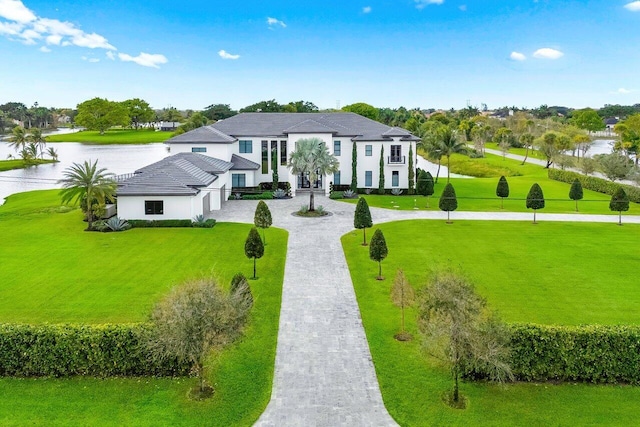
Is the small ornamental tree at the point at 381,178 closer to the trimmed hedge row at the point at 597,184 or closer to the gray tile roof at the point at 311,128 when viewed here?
the gray tile roof at the point at 311,128

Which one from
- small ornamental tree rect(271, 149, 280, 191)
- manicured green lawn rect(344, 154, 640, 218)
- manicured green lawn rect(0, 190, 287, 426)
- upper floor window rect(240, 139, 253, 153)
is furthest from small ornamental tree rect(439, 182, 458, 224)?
upper floor window rect(240, 139, 253, 153)

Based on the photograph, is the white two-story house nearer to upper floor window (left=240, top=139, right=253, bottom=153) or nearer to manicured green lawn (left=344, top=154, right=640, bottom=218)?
upper floor window (left=240, top=139, right=253, bottom=153)

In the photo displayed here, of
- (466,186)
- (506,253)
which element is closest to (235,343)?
(506,253)

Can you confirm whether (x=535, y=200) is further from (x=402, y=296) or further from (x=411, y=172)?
Answer: (x=402, y=296)

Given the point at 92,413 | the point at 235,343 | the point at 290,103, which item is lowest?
the point at 92,413

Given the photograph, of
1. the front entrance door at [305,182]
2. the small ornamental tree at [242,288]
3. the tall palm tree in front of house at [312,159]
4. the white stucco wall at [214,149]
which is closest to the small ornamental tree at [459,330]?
the small ornamental tree at [242,288]

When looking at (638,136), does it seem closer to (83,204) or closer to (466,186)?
(466,186)
